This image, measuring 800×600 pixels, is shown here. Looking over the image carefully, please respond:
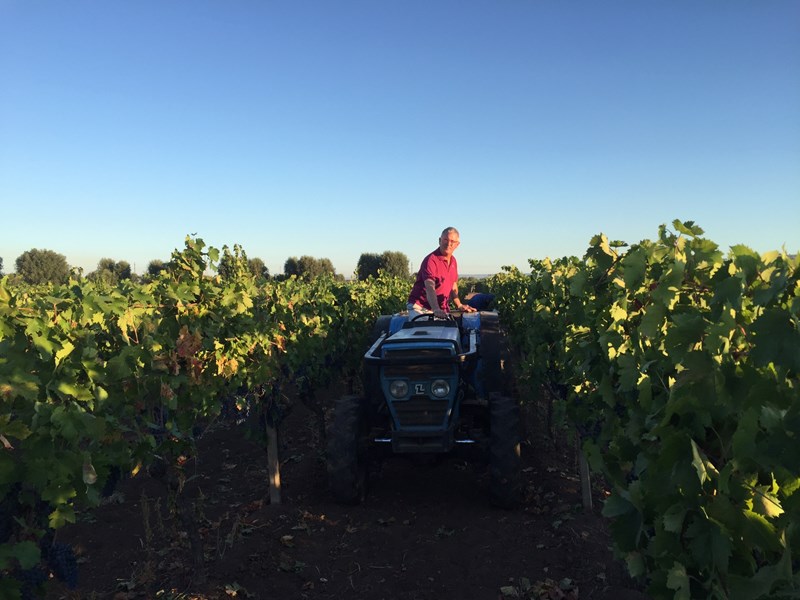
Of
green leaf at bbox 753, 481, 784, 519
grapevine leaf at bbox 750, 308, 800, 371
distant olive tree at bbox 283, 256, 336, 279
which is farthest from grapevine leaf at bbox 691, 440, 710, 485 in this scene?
distant olive tree at bbox 283, 256, 336, 279

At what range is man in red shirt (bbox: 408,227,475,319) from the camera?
580cm

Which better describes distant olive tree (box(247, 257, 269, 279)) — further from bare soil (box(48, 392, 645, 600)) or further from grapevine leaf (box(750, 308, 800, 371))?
grapevine leaf (box(750, 308, 800, 371))

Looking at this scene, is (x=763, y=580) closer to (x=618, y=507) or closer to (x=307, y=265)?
(x=618, y=507)

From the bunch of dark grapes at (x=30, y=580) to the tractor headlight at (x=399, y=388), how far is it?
8.66ft

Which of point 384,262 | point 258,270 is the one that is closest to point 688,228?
point 258,270

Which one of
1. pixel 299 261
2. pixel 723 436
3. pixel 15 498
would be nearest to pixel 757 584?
pixel 723 436

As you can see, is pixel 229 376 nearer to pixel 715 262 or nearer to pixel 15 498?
pixel 15 498

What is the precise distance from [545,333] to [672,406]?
4251mm

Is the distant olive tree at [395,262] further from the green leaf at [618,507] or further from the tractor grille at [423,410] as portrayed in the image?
the green leaf at [618,507]

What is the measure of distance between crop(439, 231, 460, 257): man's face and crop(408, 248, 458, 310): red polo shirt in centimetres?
6

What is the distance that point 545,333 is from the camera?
577cm

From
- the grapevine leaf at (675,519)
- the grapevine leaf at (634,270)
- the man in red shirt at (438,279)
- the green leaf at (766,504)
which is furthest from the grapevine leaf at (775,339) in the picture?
the man in red shirt at (438,279)

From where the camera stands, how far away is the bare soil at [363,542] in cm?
358

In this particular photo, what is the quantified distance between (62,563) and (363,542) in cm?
216
